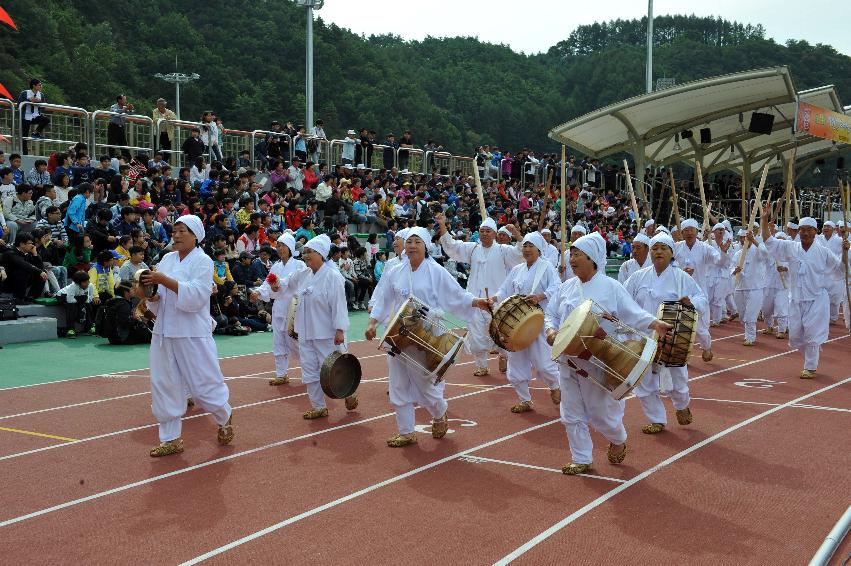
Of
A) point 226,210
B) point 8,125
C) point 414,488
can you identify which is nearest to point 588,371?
point 414,488

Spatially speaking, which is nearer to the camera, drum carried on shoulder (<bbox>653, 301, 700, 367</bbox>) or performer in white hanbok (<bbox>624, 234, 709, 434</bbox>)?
drum carried on shoulder (<bbox>653, 301, 700, 367</bbox>)

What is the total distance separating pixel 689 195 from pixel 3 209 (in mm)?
25743

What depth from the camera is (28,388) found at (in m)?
11.4

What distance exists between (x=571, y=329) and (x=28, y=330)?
10.3 meters

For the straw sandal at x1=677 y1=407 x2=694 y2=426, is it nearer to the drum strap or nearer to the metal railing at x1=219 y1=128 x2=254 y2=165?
the drum strap

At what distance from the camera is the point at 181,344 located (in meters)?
8.24

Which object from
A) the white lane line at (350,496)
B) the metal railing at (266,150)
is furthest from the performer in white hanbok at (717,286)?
the metal railing at (266,150)

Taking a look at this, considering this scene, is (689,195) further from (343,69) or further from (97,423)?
(97,423)

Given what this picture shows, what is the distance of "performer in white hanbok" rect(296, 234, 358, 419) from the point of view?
9797 mm

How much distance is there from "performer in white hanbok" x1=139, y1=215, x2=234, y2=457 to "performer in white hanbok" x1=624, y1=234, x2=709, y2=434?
3992 millimetres

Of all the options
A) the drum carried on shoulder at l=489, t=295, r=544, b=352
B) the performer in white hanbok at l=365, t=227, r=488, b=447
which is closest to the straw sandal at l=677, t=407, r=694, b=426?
the drum carried on shoulder at l=489, t=295, r=544, b=352

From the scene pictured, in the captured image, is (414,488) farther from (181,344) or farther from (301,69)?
(301,69)

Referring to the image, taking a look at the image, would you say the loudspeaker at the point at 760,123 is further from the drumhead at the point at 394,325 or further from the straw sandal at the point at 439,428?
the drumhead at the point at 394,325

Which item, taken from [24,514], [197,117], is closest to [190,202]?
[24,514]
